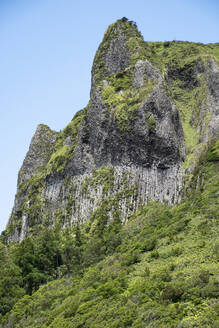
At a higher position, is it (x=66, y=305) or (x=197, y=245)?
(x=197, y=245)

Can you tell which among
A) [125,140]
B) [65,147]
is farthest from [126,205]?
[65,147]

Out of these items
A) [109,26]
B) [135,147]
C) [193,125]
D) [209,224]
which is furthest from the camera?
[109,26]

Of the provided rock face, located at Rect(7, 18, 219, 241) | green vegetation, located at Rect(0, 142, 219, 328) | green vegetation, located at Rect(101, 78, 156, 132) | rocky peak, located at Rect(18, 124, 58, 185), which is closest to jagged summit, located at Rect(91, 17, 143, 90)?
rock face, located at Rect(7, 18, 219, 241)

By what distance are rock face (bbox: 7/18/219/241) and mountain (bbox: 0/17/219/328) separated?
29cm

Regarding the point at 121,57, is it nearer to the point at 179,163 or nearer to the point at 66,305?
the point at 179,163

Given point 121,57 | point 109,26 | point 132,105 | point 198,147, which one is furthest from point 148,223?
point 109,26

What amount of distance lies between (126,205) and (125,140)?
14747 millimetres

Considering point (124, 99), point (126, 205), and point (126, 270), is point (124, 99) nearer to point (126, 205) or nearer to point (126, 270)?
point (126, 205)

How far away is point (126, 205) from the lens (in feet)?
277

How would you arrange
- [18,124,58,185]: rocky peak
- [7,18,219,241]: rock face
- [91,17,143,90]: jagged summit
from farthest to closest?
[18,124,58,185]: rocky peak
[91,17,143,90]: jagged summit
[7,18,219,241]: rock face

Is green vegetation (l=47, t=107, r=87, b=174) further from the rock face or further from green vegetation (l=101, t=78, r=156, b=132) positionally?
green vegetation (l=101, t=78, r=156, b=132)

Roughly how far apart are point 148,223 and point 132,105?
3433cm

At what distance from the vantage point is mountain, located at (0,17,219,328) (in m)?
38.1

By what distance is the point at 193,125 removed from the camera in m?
101
